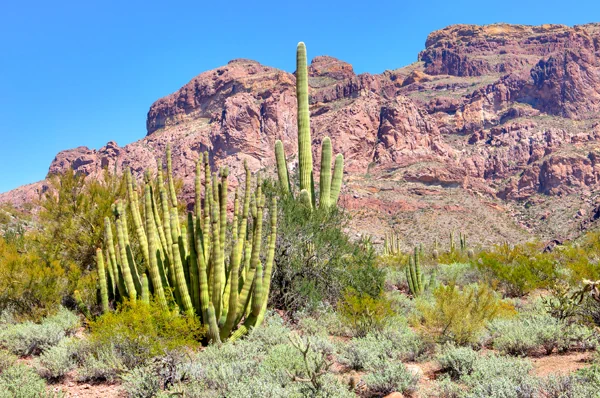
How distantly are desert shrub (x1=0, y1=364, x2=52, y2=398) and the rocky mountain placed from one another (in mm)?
49524

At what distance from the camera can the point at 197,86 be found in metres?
131

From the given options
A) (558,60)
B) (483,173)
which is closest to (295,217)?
(483,173)

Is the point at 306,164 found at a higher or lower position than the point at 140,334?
higher

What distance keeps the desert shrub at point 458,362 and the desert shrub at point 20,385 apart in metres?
4.66

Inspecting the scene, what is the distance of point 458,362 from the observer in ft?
18.5

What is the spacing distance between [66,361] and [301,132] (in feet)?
28.6

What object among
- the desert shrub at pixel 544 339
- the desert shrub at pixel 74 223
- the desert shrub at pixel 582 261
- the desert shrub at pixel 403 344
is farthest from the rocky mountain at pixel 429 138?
the desert shrub at pixel 544 339

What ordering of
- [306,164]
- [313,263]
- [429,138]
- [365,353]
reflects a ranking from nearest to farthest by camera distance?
1. [365,353]
2. [313,263]
3. [306,164]
4. [429,138]

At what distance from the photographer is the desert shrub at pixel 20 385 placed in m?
4.27

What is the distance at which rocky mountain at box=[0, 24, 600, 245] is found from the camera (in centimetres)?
6619

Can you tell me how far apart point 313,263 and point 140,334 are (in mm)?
5168

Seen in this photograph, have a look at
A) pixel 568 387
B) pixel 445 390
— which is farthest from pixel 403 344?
pixel 568 387

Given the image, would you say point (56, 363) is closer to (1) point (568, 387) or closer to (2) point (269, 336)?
(2) point (269, 336)

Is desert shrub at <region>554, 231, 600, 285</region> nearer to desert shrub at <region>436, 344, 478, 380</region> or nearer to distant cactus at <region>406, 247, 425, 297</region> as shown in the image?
distant cactus at <region>406, 247, 425, 297</region>
